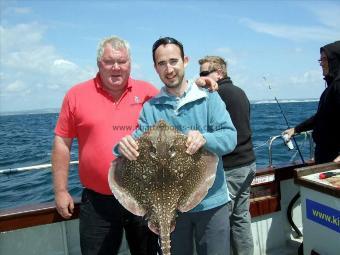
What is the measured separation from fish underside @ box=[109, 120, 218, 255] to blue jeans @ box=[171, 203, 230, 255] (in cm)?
30

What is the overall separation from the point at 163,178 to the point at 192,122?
1.99 feet

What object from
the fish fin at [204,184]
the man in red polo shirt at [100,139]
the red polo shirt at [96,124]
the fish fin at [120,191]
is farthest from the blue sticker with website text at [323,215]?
the red polo shirt at [96,124]

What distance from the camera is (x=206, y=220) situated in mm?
3225

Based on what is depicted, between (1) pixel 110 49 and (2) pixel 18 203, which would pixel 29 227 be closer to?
(1) pixel 110 49

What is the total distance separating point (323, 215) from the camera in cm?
380

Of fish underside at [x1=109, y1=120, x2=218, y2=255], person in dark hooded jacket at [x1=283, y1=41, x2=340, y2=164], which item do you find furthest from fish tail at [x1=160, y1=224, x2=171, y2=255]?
person in dark hooded jacket at [x1=283, y1=41, x2=340, y2=164]

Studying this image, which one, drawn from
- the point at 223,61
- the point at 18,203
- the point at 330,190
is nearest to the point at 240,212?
the point at 330,190

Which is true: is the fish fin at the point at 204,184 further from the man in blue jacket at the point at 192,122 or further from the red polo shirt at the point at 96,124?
the red polo shirt at the point at 96,124

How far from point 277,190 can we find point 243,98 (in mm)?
1664

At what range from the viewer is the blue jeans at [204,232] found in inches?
127

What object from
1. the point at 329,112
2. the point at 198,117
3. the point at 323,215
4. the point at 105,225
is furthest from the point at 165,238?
the point at 329,112

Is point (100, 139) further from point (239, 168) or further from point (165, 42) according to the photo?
point (239, 168)

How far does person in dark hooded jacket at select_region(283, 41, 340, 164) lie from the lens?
14.3ft

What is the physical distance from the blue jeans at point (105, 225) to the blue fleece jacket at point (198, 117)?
717mm
